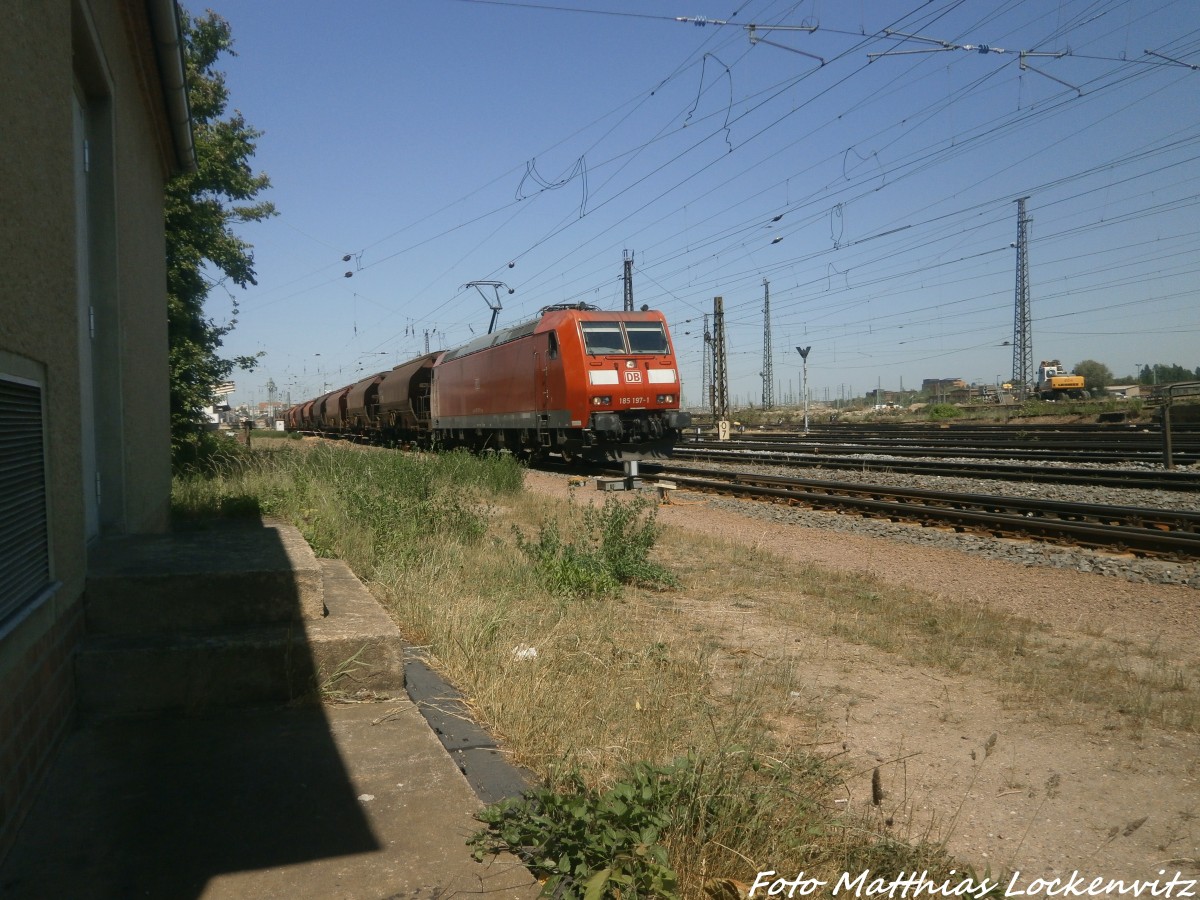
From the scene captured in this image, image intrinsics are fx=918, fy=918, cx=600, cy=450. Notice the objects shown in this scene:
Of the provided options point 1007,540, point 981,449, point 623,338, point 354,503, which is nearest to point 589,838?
point 354,503

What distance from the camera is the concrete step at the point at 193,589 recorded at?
3.90m

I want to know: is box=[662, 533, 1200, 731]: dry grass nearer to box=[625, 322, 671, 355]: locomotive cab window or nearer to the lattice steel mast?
box=[625, 322, 671, 355]: locomotive cab window

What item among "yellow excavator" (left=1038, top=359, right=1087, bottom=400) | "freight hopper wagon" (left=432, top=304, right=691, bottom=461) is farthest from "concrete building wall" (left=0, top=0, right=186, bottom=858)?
"yellow excavator" (left=1038, top=359, right=1087, bottom=400)

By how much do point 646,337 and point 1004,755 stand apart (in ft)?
51.6

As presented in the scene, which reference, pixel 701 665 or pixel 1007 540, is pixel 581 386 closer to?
pixel 1007 540

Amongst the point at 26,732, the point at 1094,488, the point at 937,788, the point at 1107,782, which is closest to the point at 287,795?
the point at 26,732

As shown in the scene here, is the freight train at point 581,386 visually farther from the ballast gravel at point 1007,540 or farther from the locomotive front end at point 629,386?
the ballast gravel at point 1007,540

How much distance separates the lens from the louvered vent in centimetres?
284

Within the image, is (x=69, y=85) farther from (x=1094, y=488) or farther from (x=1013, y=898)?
(x=1094, y=488)

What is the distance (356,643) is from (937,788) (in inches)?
105

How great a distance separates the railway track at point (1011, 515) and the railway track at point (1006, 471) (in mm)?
2656

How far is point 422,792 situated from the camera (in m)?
3.11

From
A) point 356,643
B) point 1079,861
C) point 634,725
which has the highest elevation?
point 356,643

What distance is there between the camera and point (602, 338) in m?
18.9
